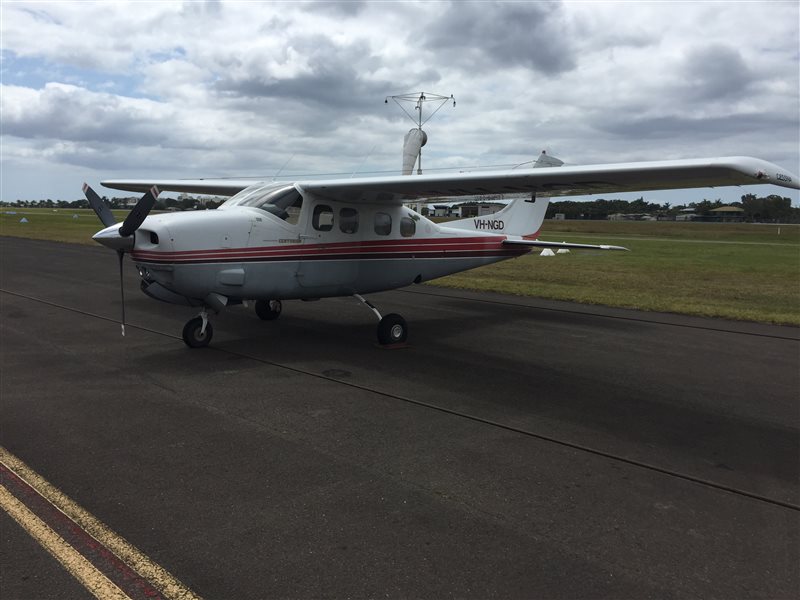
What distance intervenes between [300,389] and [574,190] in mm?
4701

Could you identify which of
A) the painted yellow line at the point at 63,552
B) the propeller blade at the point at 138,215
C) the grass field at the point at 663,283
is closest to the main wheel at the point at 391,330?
the propeller blade at the point at 138,215

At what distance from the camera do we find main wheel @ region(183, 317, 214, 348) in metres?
8.21

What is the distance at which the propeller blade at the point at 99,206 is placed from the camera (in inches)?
318

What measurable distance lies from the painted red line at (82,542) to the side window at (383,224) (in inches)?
259

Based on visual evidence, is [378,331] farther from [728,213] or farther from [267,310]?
[728,213]

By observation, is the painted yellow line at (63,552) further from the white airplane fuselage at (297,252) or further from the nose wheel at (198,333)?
the nose wheel at (198,333)

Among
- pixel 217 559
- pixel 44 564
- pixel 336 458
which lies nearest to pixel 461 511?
pixel 336 458

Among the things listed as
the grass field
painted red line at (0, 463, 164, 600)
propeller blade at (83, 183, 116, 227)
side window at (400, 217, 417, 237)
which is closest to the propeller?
propeller blade at (83, 183, 116, 227)

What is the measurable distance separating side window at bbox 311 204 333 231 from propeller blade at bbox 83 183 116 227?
3.03 metres

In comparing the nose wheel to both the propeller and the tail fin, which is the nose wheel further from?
the tail fin

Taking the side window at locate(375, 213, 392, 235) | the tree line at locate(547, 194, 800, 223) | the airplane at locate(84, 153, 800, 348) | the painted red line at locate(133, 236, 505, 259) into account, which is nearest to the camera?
the airplane at locate(84, 153, 800, 348)

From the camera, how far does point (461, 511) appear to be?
3.72 metres

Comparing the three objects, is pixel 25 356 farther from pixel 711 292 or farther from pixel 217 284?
pixel 711 292

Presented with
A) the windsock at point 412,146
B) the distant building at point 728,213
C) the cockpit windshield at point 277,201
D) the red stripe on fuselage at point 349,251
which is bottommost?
the red stripe on fuselage at point 349,251
